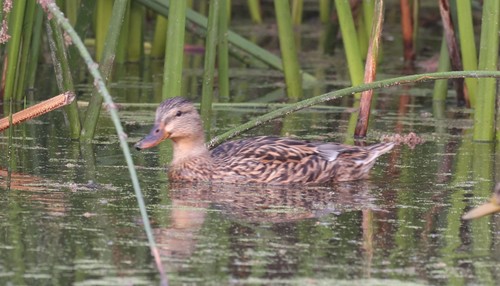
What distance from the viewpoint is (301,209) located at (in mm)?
6145

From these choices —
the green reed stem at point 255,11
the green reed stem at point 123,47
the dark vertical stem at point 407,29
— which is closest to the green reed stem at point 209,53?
the green reed stem at point 123,47

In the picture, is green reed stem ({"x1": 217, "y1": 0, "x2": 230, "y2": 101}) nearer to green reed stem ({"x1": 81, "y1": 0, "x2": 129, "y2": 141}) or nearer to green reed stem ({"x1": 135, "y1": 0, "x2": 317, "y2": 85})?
green reed stem ({"x1": 135, "y1": 0, "x2": 317, "y2": 85})

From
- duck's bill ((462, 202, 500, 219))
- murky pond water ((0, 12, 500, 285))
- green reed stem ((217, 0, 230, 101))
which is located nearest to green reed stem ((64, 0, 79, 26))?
green reed stem ((217, 0, 230, 101))

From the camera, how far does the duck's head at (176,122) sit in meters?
7.14

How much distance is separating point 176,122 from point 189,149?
0.62ft

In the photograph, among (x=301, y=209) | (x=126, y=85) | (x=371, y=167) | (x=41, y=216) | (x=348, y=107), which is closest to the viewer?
(x=41, y=216)

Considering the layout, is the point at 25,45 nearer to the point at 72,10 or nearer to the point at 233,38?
the point at 233,38

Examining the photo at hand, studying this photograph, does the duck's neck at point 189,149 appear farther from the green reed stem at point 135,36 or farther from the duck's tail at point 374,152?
the green reed stem at point 135,36

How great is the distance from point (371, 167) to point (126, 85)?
3832mm

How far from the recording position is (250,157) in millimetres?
7105

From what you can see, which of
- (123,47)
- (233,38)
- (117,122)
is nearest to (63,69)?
(233,38)

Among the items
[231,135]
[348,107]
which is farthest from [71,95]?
[348,107]

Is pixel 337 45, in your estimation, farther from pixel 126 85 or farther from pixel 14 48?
pixel 14 48

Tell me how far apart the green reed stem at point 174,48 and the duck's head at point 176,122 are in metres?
0.60
